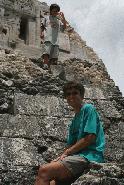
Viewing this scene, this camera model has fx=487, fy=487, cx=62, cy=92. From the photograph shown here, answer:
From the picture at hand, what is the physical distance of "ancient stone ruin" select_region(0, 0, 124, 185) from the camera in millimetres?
8977

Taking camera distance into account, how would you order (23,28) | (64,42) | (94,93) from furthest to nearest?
(23,28), (64,42), (94,93)

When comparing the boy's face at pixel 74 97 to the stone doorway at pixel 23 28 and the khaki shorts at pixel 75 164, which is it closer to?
the khaki shorts at pixel 75 164

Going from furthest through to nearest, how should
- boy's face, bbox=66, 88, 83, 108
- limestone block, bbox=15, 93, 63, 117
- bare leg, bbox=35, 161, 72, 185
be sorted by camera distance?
limestone block, bbox=15, 93, 63, 117 → boy's face, bbox=66, 88, 83, 108 → bare leg, bbox=35, 161, 72, 185

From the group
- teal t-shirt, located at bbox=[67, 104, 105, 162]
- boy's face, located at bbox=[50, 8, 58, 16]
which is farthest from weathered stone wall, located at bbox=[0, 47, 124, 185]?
boy's face, located at bbox=[50, 8, 58, 16]

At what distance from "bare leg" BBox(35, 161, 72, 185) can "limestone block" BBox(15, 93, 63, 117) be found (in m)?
4.39

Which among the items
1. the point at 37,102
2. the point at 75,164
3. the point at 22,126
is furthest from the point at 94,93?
the point at 75,164

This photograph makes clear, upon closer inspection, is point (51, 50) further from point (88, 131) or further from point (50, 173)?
point (50, 173)

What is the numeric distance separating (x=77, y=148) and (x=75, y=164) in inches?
11.3

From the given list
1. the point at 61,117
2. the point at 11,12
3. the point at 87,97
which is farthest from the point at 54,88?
the point at 11,12

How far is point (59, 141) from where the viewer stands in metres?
10.3

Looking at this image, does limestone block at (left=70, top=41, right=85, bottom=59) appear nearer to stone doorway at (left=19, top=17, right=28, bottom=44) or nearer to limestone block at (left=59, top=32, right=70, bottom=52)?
limestone block at (left=59, top=32, right=70, bottom=52)

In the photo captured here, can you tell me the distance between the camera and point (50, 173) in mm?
6918

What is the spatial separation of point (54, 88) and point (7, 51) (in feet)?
16.5

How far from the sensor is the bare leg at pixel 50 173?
6.90 meters
